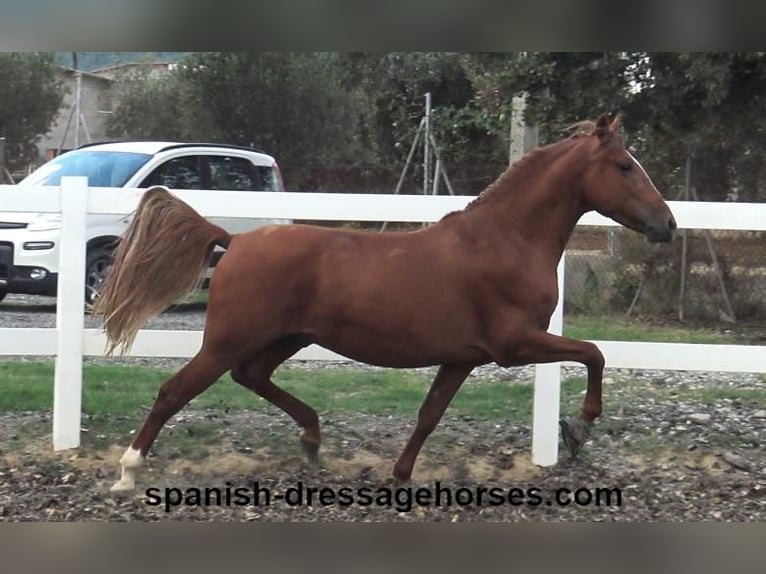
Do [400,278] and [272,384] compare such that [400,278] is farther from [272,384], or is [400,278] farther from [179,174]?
[179,174]

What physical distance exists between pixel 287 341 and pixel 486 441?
1.51 meters

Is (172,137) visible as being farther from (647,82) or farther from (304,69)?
(647,82)

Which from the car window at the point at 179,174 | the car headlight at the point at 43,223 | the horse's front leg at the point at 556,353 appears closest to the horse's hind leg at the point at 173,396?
the horse's front leg at the point at 556,353

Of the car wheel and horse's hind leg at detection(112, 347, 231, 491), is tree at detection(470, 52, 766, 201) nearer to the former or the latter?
the car wheel

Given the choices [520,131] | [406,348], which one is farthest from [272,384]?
[520,131]

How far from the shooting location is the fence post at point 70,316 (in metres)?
4.65

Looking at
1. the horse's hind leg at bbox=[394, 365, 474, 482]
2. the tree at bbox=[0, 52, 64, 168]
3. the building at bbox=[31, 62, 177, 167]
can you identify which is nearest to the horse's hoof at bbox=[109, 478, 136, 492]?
the horse's hind leg at bbox=[394, 365, 474, 482]

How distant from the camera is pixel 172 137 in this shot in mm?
12531

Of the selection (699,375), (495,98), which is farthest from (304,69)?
(699,375)

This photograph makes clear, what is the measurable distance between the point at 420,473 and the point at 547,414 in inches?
29.6

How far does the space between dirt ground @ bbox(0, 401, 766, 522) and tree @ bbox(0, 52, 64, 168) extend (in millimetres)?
8409

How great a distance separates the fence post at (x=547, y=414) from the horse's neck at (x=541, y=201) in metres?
0.70

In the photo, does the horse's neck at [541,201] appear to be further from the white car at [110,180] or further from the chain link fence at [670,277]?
the chain link fence at [670,277]

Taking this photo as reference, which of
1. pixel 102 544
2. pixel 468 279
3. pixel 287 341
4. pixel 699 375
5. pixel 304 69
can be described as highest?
pixel 304 69
